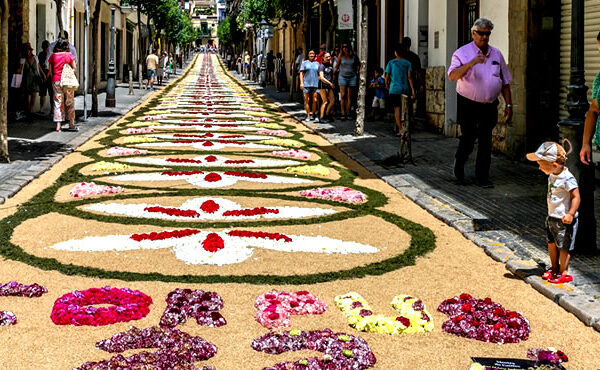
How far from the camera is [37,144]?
45.5ft

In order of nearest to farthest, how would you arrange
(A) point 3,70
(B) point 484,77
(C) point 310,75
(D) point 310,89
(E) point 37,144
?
(B) point 484,77 → (A) point 3,70 → (E) point 37,144 → (C) point 310,75 → (D) point 310,89

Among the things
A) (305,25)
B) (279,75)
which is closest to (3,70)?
(305,25)

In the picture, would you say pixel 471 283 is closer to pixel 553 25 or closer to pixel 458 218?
pixel 458 218

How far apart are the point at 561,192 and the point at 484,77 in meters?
4.41

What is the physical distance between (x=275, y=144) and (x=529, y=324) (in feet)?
34.0

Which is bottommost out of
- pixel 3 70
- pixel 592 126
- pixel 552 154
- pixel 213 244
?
pixel 213 244

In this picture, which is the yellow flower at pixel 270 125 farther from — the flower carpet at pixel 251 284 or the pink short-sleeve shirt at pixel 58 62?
the flower carpet at pixel 251 284

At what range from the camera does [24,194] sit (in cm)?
895

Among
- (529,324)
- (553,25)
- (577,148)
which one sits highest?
(553,25)

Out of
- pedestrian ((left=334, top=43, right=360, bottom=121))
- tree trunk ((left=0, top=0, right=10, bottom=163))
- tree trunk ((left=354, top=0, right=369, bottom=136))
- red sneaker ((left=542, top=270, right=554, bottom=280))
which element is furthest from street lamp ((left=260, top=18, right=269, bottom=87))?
red sneaker ((left=542, top=270, right=554, bottom=280))

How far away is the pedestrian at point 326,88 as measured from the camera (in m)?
19.7

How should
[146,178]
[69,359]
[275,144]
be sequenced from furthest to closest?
[275,144]
[146,178]
[69,359]

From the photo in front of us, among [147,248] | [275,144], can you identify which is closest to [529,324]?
[147,248]

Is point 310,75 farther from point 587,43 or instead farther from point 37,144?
point 587,43
